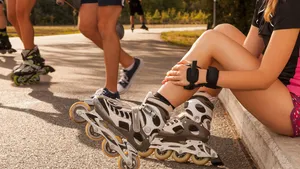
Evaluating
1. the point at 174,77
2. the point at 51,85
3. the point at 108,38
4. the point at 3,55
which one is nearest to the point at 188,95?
the point at 174,77

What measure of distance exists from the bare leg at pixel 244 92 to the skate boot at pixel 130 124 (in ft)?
0.32

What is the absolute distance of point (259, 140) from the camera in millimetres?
2697

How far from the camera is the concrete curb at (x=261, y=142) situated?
7.41 ft

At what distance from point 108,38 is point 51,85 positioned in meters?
1.78

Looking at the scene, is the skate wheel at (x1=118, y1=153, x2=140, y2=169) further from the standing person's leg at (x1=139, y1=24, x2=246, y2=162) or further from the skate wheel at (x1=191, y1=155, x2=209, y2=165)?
the skate wheel at (x1=191, y1=155, x2=209, y2=165)

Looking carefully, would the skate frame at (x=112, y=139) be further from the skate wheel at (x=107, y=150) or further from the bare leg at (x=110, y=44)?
the bare leg at (x=110, y=44)

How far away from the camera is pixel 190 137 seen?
2.83 m

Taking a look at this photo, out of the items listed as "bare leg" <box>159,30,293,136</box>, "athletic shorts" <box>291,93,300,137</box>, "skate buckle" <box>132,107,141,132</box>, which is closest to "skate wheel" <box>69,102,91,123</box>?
"skate buckle" <box>132,107,141,132</box>

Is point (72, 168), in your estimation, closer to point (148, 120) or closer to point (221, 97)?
point (148, 120)

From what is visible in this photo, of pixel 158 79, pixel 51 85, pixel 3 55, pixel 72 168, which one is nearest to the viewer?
pixel 72 168

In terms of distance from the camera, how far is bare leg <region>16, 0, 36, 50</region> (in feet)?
17.1

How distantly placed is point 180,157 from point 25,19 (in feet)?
10.6

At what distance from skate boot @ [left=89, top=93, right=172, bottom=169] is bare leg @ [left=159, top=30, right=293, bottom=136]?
0.10m

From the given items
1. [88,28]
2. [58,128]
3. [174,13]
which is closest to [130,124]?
[58,128]
